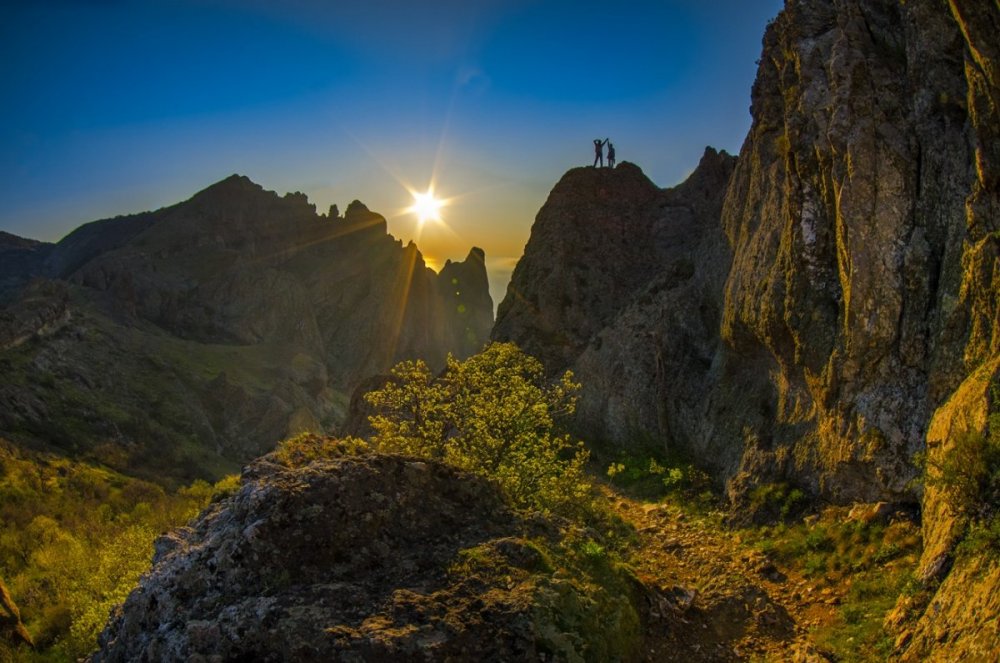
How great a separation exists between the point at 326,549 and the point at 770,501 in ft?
62.8

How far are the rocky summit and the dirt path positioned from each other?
3.42 m

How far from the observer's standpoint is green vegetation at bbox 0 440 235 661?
2384 cm

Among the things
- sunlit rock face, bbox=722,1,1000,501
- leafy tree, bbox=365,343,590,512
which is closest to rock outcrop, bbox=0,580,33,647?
leafy tree, bbox=365,343,590,512

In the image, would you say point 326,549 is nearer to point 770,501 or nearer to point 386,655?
point 386,655

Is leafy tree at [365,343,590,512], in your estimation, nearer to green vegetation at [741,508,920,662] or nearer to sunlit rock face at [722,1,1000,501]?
green vegetation at [741,508,920,662]

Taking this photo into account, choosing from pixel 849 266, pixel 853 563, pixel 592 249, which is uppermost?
pixel 592 249

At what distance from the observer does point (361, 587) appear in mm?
9422

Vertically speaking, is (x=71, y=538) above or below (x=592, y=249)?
below

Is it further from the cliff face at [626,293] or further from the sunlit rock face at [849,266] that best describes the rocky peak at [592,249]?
the sunlit rock face at [849,266]

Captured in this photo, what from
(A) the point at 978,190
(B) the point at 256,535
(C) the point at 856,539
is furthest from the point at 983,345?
(B) the point at 256,535

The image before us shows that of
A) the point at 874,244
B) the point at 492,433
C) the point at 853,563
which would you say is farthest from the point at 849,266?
the point at 492,433

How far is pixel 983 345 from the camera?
50.1 ft

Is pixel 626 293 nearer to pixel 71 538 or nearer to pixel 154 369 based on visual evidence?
pixel 71 538

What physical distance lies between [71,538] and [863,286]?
2412 inches
